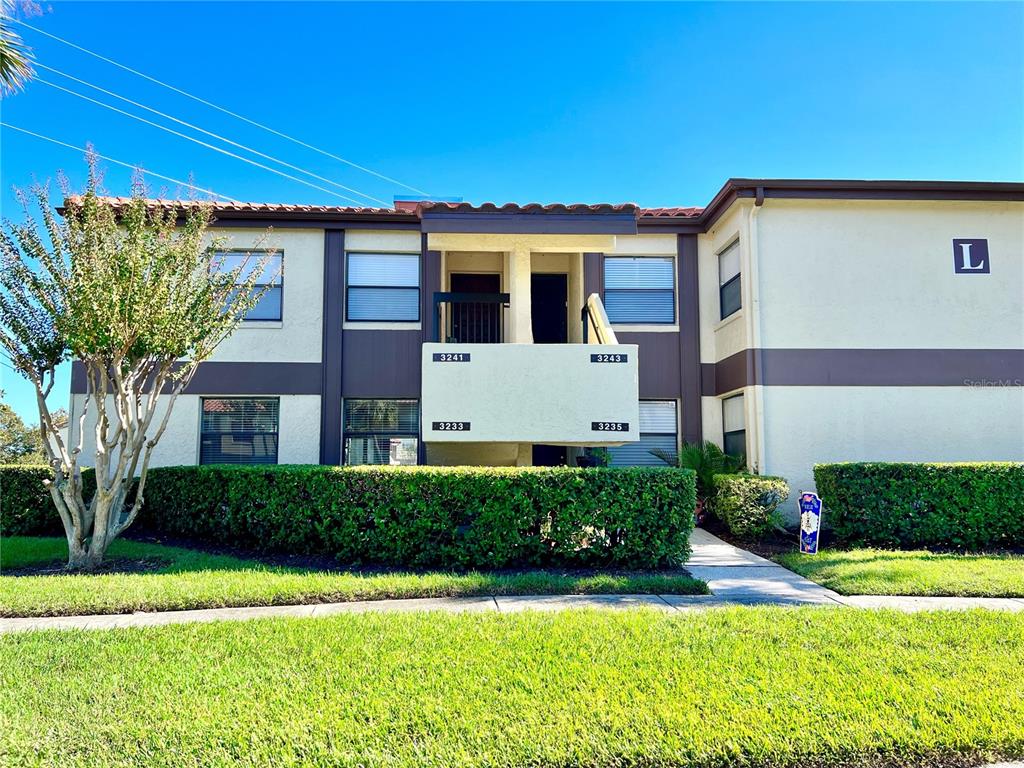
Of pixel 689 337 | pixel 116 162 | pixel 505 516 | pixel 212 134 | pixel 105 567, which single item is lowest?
pixel 105 567

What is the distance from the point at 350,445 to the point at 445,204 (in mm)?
5147

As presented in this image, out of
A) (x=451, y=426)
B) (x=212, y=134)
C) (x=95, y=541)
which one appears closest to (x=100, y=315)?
(x=95, y=541)

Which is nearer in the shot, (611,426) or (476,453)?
(611,426)

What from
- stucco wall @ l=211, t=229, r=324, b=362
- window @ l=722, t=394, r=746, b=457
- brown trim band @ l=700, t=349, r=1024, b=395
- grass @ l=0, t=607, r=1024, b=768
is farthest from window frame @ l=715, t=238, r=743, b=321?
stucco wall @ l=211, t=229, r=324, b=362

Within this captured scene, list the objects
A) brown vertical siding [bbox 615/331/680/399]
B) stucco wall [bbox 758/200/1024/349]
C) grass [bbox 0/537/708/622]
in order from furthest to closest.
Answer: brown vertical siding [bbox 615/331/680/399] → stucco wall [bbox 758/200/1024/349] → grass [bbox 0/537/708/622]

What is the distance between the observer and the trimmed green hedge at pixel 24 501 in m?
10.6

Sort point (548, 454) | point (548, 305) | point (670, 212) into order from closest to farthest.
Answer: point (670, 212) → point (548, 454) → point (548, 305)

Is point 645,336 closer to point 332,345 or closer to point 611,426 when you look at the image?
A: point 611,426

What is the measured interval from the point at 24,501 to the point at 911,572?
1274 centimetres

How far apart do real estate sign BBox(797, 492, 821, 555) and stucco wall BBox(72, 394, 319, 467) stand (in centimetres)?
832

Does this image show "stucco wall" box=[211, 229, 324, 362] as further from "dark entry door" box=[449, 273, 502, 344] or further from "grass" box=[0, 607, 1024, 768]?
"grass" box=[0, 607, 1024, 768]

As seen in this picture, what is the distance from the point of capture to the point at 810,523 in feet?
30.6

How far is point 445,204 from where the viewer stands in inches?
393

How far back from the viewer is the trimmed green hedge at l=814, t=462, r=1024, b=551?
938cm
